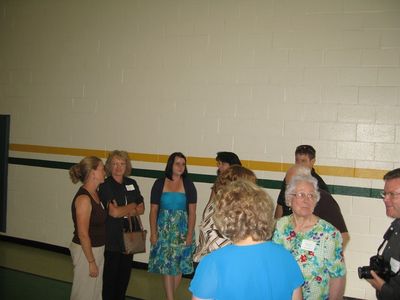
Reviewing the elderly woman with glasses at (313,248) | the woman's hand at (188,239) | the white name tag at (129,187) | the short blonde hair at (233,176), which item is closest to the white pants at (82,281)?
the white name tag at (129,187)

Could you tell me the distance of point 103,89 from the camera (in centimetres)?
580

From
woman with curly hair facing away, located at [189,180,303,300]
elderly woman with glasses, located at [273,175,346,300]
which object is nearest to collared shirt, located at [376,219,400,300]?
elderly woman with glasses, located at [273,175,346,300]

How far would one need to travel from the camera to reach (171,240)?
4148mm

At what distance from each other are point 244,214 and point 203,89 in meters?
3.60

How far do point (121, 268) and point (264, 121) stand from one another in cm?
234

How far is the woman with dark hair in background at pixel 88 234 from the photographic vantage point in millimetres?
3021

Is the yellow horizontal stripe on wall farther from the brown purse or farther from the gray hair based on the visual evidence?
the gray hair

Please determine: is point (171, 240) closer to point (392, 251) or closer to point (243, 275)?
point (392, 251)

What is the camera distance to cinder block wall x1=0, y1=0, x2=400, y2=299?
4.49m

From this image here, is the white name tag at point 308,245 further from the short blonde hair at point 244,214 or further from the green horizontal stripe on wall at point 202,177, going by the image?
the green horizontal stripe on wall at point 202,177

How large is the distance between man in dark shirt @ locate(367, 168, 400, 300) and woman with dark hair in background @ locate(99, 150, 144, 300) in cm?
208

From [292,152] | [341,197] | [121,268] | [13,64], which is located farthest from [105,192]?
[13,64]

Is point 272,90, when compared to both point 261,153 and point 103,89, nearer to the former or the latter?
point 261,153

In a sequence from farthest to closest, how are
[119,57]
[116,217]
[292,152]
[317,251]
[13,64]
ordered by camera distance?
[13,64]
[119,57]
[292,152]
[116,217]
[317,251]
